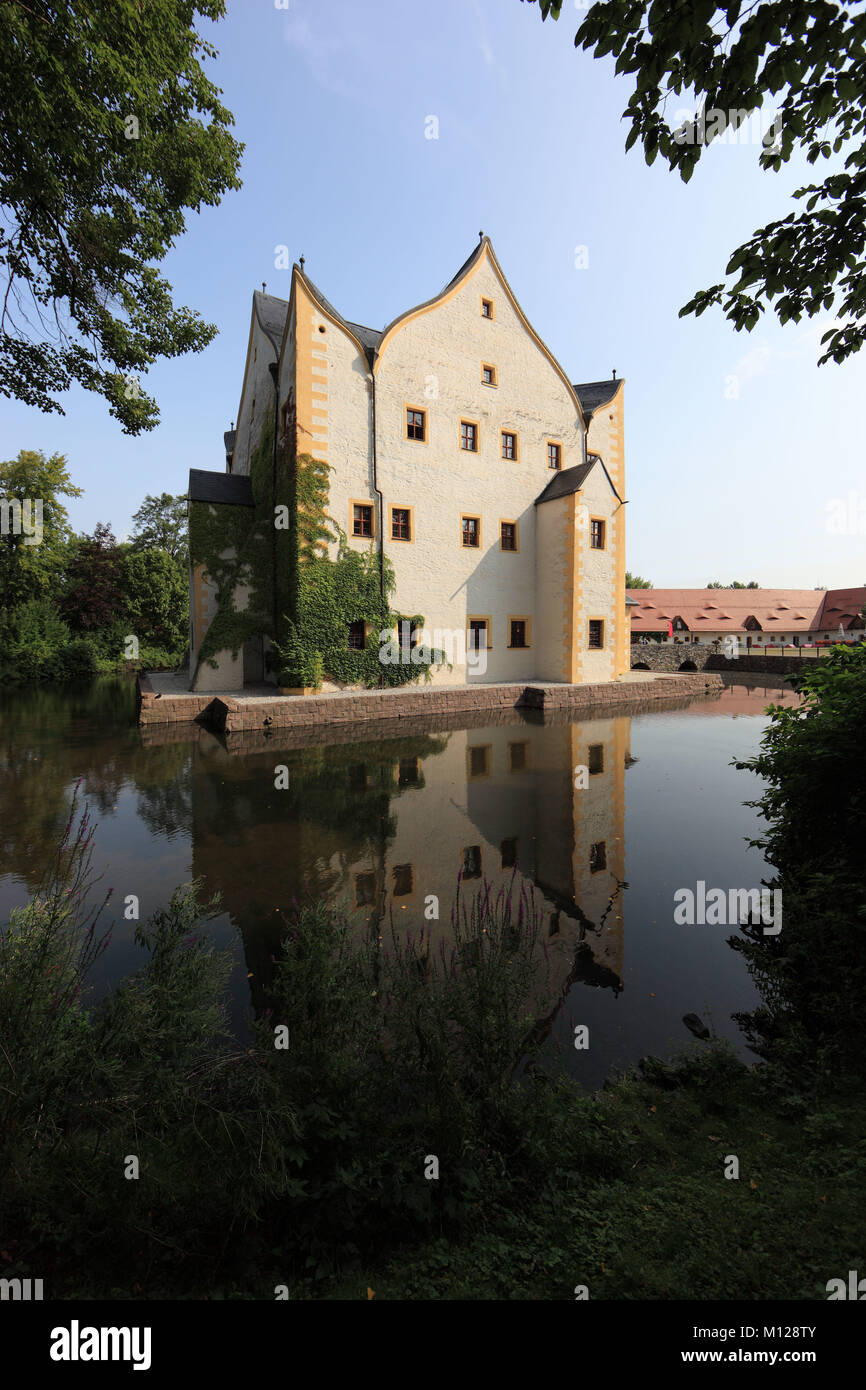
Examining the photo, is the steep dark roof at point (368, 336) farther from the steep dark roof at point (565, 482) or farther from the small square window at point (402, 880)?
the small square window at point (402, 880)

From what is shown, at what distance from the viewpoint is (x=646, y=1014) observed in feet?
12.9

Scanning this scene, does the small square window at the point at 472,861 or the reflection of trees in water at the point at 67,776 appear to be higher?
the reflection of trees in water at the point at 67,776

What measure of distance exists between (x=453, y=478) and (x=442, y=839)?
18810 mm

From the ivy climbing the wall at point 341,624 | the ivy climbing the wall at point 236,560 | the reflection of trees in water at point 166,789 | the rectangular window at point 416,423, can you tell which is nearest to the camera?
the reflection of trees in water at point 166,789

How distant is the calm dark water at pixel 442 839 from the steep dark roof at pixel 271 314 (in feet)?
61.2

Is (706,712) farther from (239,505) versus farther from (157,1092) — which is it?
(157,1092)

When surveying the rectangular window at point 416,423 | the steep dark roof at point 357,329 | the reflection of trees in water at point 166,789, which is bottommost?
the reflection of trees in water at point 166,789

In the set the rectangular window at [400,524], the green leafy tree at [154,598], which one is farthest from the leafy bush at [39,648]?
the rectangular window at [400,524]

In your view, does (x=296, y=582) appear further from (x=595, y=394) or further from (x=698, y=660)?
(x=698, y=660)

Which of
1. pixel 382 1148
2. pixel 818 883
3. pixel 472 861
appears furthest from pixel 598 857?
pixel 382 1148

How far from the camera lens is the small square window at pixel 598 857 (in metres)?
6.60

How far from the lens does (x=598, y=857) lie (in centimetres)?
694
